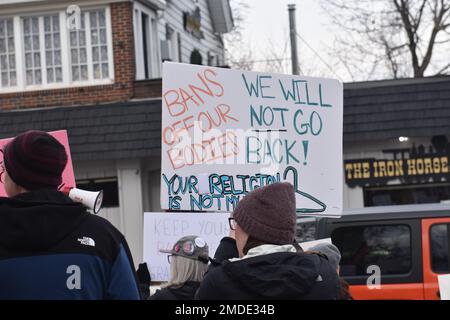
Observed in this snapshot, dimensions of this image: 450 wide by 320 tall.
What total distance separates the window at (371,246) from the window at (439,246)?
0.20 m

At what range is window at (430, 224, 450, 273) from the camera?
7297 mm

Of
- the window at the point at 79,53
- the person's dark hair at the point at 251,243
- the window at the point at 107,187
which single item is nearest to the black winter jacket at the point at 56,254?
the person's dark hair at the point at 251,243

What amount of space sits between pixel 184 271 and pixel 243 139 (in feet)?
4.72

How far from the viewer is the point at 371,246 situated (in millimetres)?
7539

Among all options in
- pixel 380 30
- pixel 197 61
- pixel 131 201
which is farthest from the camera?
pixel 380 30

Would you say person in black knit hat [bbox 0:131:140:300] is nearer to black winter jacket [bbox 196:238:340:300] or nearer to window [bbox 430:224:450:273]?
black winter jacket [bbox 196:238:340:300]

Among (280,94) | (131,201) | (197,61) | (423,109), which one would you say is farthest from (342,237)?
(197,61)

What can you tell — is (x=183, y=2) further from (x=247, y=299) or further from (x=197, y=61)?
(x=247, y=299)

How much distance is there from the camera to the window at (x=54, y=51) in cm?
1573

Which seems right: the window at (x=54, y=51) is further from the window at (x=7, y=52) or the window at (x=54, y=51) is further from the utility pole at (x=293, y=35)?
the utility pole at (x=293, y=35)

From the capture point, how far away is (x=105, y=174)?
1533cm

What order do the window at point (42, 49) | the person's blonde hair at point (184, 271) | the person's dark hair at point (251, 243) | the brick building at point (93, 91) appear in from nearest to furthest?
the person's dark hair at point (251, 243), the person's blonde hair at point (184, 271), the brick building at point (93, 91), the window at point (42, 49)

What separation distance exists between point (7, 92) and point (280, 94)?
36.1ft

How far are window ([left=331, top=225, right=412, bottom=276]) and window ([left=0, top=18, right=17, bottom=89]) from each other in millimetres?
10039
